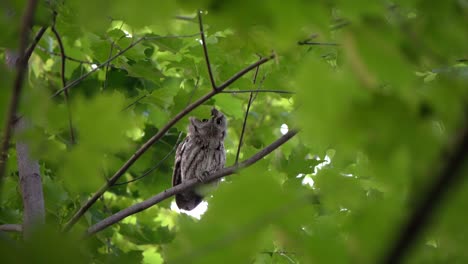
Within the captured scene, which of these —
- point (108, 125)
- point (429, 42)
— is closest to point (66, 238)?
point (108, 125)

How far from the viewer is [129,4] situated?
92 cm

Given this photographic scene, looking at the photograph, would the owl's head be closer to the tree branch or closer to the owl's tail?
the owl's tail

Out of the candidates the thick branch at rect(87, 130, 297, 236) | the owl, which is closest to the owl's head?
the owl

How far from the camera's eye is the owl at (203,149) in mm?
5508

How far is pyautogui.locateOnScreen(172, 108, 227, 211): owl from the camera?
5508 mm

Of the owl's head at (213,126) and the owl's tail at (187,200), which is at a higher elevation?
the owl's head at (213,126)

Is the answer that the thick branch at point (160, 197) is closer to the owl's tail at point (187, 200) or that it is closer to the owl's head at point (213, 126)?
the owl's head at point (213, 126)

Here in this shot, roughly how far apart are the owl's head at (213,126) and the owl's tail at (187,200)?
72 cm

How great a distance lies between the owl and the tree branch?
4.74m

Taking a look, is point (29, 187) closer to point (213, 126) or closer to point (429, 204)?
point (429, 204)

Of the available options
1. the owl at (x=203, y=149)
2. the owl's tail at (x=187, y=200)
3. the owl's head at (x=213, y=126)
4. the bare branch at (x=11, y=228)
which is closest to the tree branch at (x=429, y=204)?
the bare branch at (x=11, y=228)

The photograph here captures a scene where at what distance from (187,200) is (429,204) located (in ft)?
17.7

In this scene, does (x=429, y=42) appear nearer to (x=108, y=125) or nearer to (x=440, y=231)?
(x=440, y=231)

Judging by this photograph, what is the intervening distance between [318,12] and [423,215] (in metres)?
0.37
